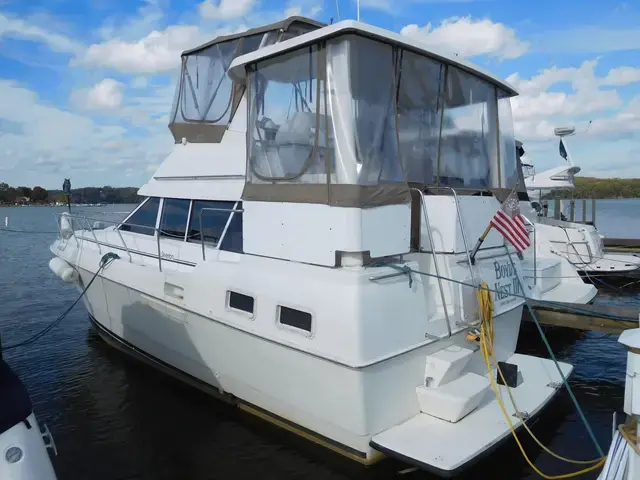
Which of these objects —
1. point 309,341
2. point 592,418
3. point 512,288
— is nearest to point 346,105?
point 309,341

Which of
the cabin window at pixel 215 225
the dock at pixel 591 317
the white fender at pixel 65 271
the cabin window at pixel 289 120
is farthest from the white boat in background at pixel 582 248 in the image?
the white fender at pixel 65 271

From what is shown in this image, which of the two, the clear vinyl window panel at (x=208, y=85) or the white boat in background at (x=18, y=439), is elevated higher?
the clear vinyl window panel at (x=208, y=85)

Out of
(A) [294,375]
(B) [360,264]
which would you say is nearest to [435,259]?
(B) [360,264]

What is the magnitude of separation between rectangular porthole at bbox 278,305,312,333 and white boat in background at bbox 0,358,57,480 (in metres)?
2.14

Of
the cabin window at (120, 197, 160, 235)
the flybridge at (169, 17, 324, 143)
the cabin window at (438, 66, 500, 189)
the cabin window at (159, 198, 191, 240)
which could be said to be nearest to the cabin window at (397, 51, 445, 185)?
the cabin window at (438, 66, 500, 189)

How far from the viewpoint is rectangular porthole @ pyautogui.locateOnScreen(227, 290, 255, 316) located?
4.91m

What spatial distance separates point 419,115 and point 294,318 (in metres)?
2.41

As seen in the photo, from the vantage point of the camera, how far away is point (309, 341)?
4.39 m

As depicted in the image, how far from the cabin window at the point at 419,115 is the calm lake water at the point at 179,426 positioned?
2.85 m

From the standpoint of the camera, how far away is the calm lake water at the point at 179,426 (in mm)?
4855

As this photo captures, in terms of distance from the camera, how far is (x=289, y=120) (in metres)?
4.90

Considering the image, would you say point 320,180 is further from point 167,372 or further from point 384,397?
point 167,372

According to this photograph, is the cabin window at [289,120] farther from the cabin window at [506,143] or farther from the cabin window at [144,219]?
the cabin window at [144,219]

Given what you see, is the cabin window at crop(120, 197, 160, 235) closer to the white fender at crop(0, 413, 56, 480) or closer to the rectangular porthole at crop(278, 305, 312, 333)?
the rectangular porthole at crop(278, 305, 312, 333)
